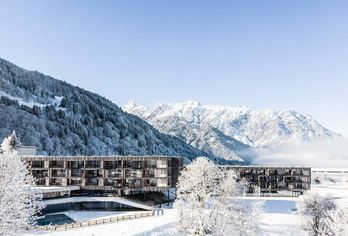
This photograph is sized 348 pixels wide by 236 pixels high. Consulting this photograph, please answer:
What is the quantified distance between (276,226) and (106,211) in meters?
42.3

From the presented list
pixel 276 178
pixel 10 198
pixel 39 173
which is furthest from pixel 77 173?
pixel 10 198

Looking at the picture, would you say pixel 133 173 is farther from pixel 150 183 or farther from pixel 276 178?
pixel 276 178

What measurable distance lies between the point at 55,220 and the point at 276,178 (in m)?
67.1

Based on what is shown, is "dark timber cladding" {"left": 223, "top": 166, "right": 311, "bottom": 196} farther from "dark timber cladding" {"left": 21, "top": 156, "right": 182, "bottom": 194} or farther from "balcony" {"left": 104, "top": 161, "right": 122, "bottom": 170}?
"balcony" {"left": 104, "top": 161, "right": 122, "bottom": 170}

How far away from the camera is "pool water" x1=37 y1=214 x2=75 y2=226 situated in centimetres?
8492

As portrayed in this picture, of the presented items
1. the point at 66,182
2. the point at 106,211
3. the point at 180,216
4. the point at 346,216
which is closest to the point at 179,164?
the point at 106,211

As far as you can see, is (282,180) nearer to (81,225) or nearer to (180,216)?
(180,216)

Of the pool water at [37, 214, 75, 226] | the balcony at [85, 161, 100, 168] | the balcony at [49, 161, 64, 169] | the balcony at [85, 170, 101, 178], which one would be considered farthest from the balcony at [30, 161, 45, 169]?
the pool water at [37, 214, 75, 226]

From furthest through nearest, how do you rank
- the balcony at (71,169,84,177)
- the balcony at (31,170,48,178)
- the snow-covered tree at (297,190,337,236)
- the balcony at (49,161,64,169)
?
the balcony at (31,170,48,178), the balcony at (49,161,64,169), the balcony at (71,169,84,177), the snow-covered tree at (297,190,337,236)

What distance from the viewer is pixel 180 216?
70.3 m

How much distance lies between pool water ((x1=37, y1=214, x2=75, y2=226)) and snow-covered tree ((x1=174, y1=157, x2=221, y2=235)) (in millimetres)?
28411

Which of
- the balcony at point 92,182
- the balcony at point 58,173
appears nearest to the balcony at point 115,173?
the balcony at point 92,182

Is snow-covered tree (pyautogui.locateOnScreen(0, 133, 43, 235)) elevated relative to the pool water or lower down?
elevated

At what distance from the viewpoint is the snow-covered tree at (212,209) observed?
2525 inches
